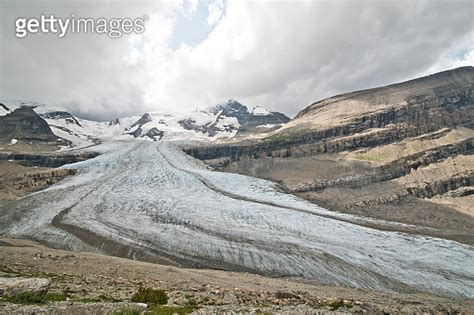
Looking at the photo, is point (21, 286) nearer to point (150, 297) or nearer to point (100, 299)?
point (100, 299)

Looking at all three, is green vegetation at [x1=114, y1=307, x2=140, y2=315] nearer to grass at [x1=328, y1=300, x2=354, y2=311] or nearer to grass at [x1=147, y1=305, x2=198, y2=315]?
grass at [x1=147, y1=305, x2=198, y2=315]

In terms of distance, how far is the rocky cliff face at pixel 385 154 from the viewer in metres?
57.2

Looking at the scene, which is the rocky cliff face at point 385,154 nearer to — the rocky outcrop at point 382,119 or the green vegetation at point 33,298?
the rocky outcrop at point 382,119

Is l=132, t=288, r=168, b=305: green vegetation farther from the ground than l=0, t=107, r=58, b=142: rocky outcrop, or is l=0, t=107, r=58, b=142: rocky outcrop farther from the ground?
l=0, t=107, r=58, b=142: rocky outcrop

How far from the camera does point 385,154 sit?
77812 millimetres

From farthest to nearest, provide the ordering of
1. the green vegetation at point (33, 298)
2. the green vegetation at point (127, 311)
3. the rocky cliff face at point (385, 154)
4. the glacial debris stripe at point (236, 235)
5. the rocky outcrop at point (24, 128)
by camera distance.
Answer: the rocky outcrop at point (24, 128), the rocky cliff face at point (385, 154), the glacial debris stripe at point (236, 235), the green vegetation at point (33, 298), the green vegetation at point (127, 311)

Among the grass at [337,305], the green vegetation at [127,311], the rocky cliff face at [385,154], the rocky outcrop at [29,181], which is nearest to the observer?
the green vegetation at [127,311]

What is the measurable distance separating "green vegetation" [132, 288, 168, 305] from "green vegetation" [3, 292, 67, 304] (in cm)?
192

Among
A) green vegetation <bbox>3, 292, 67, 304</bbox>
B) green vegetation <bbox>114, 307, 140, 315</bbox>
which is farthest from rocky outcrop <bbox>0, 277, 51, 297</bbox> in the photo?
green vegetation <bbox>114, 307, 140, 315</bbox>

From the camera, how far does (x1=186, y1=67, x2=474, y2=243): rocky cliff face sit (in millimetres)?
57156

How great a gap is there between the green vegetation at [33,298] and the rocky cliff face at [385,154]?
148 feet

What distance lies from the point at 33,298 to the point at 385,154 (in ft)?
260

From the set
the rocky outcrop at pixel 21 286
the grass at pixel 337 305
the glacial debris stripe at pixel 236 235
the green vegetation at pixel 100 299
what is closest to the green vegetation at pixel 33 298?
the rocky outcrop at pixel 21 286

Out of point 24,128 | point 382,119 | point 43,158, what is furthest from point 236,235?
point 24,128
